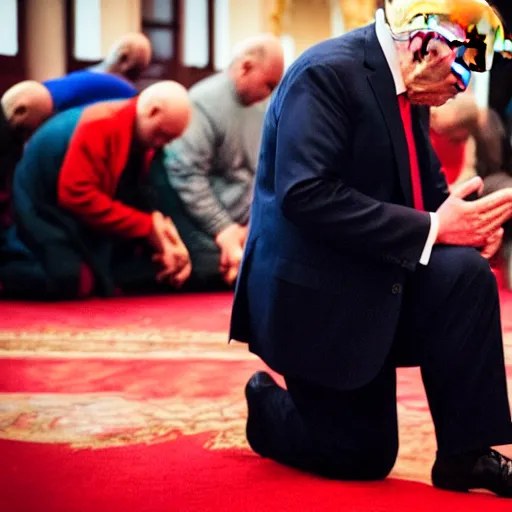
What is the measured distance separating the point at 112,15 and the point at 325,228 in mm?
3330

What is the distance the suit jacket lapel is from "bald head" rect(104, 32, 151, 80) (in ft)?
10.2

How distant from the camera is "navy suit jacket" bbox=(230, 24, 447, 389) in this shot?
1.55m

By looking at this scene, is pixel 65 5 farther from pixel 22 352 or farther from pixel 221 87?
pixel 22 352

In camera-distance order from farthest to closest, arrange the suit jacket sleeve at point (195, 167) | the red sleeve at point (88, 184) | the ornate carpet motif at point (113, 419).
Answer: the suit jacket sleeve at point (195, 167)
the red sleeve at point (88, 184)
the ornate carpet motif at point (113, 419)

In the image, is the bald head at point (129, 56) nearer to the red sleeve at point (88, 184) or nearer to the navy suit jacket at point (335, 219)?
the red sleeve at point (88, 184)

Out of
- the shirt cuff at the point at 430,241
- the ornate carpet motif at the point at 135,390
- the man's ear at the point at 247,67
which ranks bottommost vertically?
the ornate carpet motif at the point at 135,390

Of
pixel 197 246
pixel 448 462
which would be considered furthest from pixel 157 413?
pixel 197 246

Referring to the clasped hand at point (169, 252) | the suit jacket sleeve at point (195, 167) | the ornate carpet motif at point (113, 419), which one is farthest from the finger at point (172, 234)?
the ornate carpet motif at point (113, 419)

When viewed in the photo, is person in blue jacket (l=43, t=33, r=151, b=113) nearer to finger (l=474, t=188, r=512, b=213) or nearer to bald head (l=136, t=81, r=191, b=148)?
bald head (l=136, t=81, r=191, b=148)

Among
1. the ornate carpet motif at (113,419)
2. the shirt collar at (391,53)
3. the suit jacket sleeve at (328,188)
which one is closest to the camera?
the suit jacket sleeve at (328,188)

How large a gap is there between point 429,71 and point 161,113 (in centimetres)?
300

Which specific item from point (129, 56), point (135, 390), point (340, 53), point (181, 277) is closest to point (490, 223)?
point (340, 53)

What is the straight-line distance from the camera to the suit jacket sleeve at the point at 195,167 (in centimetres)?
458

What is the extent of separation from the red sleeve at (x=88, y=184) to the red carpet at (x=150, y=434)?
874 millimetres
